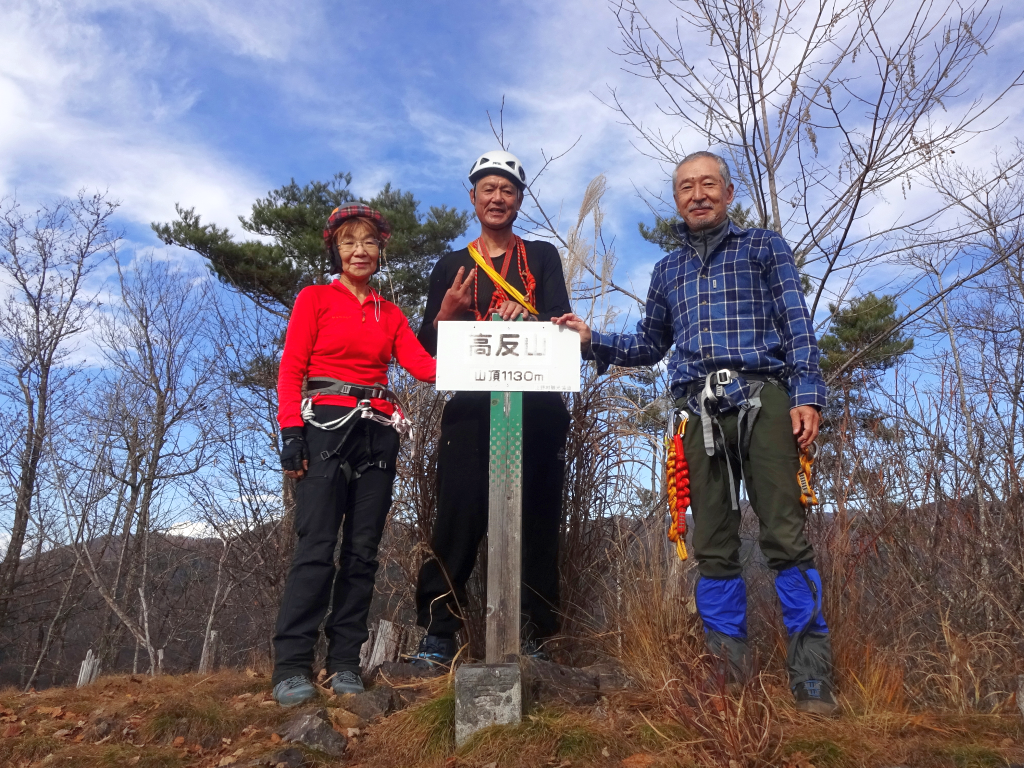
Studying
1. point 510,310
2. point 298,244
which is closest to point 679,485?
point 510,310

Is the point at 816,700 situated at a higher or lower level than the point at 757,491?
lower

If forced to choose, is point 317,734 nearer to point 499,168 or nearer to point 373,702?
point 373,702

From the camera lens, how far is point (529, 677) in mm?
2754

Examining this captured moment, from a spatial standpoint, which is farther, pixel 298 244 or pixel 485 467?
pixel 298 244

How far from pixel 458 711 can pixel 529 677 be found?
1.14 ft

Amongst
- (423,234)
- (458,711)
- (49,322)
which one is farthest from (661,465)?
(49,322)

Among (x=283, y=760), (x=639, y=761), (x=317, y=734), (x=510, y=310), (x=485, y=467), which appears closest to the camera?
(x=639, y=761)

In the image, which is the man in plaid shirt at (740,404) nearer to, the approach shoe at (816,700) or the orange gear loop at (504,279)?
the approach shoe at (816,700)

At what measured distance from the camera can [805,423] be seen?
9.23 feet

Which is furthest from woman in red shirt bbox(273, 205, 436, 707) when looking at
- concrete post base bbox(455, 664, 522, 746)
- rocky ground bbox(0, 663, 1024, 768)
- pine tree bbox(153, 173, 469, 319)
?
pine tree bbox(153, 173, 469, 319)

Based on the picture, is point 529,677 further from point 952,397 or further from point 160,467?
point 160,467

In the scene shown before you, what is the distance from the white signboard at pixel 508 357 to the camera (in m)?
3.02

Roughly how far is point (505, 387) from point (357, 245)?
1.09m

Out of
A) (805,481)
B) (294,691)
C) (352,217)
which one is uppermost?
(352,217)
